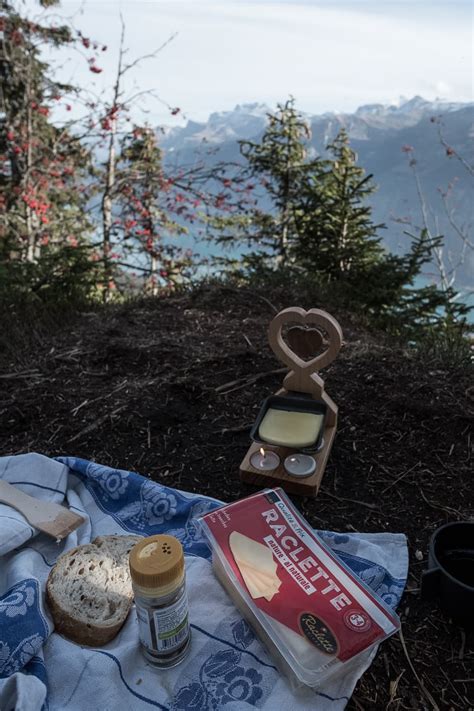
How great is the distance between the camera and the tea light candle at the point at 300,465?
5.71 feet

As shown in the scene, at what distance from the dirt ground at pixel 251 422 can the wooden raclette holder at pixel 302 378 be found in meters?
0.09

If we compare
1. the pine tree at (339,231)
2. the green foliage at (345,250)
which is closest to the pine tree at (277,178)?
the green foliage at (345,250)

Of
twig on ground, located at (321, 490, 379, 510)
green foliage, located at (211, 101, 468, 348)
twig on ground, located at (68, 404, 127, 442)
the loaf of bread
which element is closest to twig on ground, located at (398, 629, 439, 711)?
twig on ground, located at (321, 490, 379, 510)

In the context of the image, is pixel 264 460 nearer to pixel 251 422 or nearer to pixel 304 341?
pixel 251 422

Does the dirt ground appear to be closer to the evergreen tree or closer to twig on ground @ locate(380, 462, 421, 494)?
twig on ground @ locate(380, 462, 421, 494)

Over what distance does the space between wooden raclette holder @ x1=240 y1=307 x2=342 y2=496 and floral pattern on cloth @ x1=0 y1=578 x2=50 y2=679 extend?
78 cm

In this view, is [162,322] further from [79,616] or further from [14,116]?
[14,116]

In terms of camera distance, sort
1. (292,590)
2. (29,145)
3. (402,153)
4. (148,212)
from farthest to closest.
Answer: (402,153) < (148,212) < (29,145) < (292,590)

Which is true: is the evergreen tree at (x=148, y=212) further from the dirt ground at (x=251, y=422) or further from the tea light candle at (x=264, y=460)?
the tea light candle at (x=264, y=460)

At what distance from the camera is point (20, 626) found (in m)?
1.21

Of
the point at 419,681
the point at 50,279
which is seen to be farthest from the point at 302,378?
the point at 50,279

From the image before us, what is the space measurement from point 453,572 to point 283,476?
59 centimetres

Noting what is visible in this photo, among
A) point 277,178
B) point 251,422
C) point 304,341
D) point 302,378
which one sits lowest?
point 251,422

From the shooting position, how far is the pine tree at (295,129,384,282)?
198 inches
